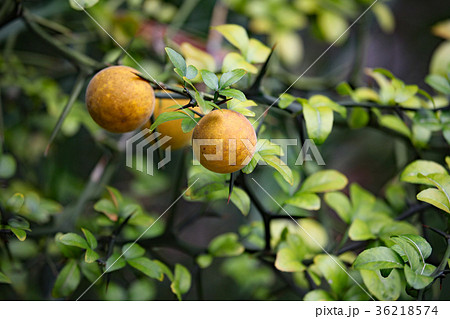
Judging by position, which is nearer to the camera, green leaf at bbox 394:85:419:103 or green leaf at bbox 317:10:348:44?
green leaf at bbox 394:85:419:103

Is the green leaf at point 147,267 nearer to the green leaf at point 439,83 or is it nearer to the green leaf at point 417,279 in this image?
the green leaf at point 417,279

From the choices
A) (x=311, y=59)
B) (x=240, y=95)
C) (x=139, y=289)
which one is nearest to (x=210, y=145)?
(x=240, y=95)

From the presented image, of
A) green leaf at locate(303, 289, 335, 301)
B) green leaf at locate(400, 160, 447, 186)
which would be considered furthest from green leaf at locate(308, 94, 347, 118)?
green leaf at locate(303, 289, 335, 301)

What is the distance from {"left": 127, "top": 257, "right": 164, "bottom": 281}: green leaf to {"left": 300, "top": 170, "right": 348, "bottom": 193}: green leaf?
0.65 feet

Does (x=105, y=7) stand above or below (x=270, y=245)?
above

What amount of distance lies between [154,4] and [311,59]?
70 cm

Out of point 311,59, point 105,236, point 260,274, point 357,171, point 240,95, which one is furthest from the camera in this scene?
point 311,59

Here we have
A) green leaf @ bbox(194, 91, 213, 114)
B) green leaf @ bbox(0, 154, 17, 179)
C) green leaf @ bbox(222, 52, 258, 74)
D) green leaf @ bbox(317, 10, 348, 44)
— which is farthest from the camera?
green leaf @ bbox(317, 10, 348, 44)

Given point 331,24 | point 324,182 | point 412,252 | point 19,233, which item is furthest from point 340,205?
point 331,24

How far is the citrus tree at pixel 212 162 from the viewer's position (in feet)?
1.30

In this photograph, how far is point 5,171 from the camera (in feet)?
1.75

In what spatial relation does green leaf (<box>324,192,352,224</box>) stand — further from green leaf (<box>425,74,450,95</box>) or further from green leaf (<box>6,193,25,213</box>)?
green leaf (<box>6,193,25,213</box>)

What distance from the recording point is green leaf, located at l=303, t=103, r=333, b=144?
42 centimetres

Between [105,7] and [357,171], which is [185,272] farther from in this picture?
[357,171]
